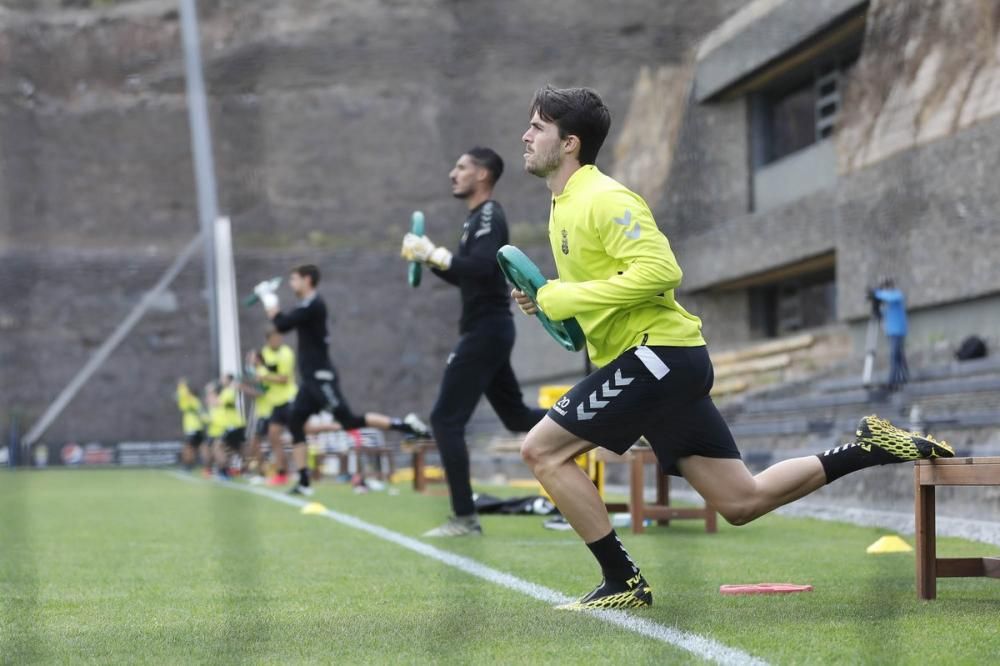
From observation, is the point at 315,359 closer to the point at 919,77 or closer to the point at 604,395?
the point at 604,395

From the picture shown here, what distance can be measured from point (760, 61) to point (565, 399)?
19.2 metres

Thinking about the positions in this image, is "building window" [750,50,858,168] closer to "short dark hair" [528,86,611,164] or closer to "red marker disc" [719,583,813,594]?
"red marker disc" [719,583,813,594]

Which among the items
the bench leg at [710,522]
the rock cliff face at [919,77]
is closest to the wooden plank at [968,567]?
the bench leg at [710,522]

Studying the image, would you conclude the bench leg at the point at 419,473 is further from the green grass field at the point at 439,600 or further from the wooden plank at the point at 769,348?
the wooden plank at the point at 769,348

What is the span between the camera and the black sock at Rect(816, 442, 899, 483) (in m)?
4.68

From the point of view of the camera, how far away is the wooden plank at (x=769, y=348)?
21406 millimetres

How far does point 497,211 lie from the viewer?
26.1 ft

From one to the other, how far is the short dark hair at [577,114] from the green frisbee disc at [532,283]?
16.3 inches

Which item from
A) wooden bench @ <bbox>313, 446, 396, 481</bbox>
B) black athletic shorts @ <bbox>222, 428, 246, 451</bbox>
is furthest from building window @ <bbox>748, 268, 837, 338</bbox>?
black athletic shorts @ <bbox>222, 428, 246, 451</bbox>

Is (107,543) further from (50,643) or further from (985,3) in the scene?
(985,3)

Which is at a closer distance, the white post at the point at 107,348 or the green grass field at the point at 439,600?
the green grass field at the point at 439,600

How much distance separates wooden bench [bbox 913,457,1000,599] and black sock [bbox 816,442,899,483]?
0.17 meters

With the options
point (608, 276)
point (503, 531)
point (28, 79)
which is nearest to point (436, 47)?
point (28, 79)

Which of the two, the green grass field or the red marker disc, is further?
the red marker disc
